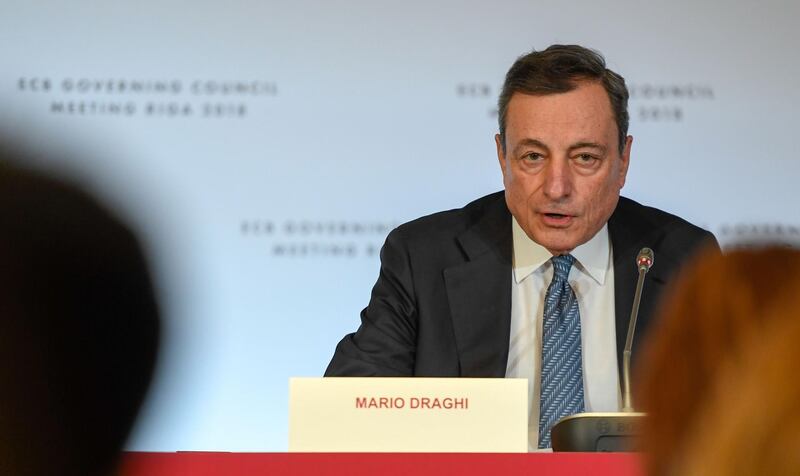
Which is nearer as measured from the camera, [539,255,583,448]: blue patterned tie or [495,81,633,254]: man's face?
[539,255,583,448]: blue patterned tie

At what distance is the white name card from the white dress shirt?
719 millimetres

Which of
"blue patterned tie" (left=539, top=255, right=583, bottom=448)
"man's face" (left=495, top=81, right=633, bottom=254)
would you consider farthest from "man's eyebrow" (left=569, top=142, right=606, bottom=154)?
"blue patterned tie" (left=539, top=255, right=583, bottom=448)

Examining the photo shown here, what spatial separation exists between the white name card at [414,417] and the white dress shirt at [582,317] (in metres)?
0.72

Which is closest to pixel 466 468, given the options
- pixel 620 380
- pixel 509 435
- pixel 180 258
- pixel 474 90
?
pixel 509 435

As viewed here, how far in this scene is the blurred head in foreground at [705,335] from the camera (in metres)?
0.52

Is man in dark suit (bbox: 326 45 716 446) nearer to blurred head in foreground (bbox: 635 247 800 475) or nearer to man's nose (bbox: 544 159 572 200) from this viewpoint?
man's nose (bbox: 544 159 572 200)

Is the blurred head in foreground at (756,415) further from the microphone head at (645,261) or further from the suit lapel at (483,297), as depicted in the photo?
the suit lapel at (483,297)

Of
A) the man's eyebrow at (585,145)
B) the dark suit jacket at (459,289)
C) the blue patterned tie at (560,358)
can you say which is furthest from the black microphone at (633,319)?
the man's eyebrow at (585,145)

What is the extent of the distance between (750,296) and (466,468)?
804 millimetres

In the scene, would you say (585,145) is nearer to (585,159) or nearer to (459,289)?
(585,159)

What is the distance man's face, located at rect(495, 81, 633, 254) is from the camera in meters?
2.68

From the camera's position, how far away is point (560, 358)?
2.42m

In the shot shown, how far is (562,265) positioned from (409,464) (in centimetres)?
133

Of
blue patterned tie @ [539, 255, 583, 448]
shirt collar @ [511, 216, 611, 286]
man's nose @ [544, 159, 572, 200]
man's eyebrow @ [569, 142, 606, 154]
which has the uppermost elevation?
man's eyebrow @ [569, 142, 606, 154]
